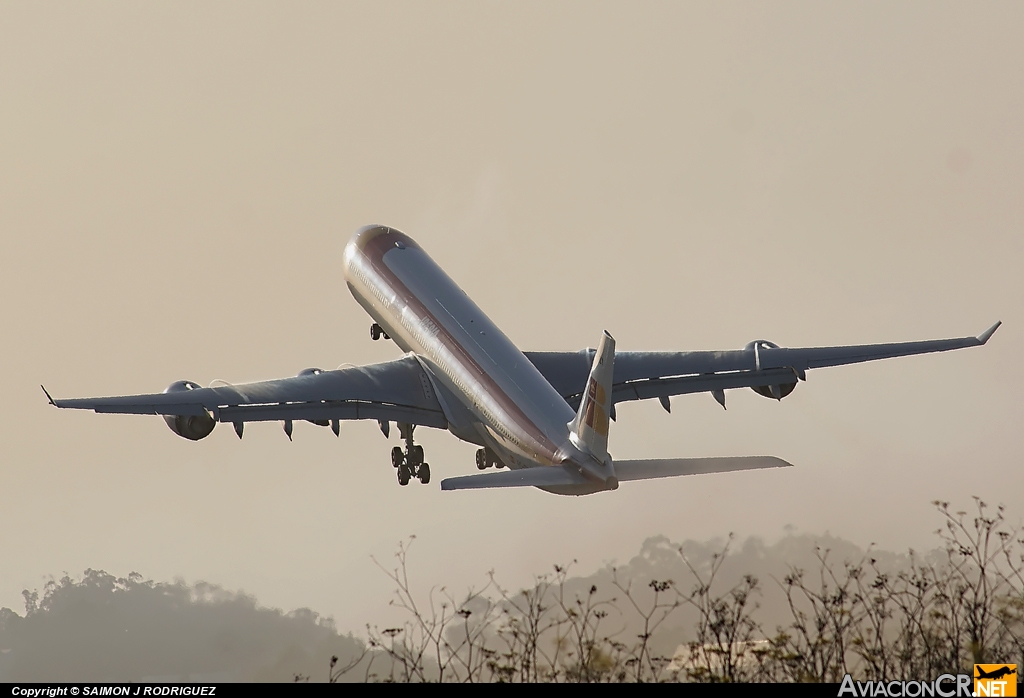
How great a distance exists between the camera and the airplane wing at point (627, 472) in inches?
1352

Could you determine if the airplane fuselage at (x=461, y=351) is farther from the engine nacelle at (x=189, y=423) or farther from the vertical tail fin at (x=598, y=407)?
the engine nacelle at (x=189, y=423)

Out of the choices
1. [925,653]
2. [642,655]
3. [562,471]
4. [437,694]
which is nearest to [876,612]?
→ [925,653]

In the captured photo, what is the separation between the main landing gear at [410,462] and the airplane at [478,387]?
0.04 meters

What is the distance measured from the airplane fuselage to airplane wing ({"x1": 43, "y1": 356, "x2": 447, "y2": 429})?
0.87 metres

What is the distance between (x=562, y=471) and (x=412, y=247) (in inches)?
765

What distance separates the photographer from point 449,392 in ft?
156

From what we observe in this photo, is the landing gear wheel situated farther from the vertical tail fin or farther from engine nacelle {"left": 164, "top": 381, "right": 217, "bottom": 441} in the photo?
the vertical tail fin

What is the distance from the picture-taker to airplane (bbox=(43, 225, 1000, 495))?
38.0 meters

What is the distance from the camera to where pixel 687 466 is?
36156 mm

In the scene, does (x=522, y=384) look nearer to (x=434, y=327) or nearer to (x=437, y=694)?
(x=434, y=327)

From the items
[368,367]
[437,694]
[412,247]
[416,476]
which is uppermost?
[412,247]

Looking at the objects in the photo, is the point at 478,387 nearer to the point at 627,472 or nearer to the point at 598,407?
the point at 598,407

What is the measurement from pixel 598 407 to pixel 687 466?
119 inches

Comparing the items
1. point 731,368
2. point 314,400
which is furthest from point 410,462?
Answer: point 731,368
